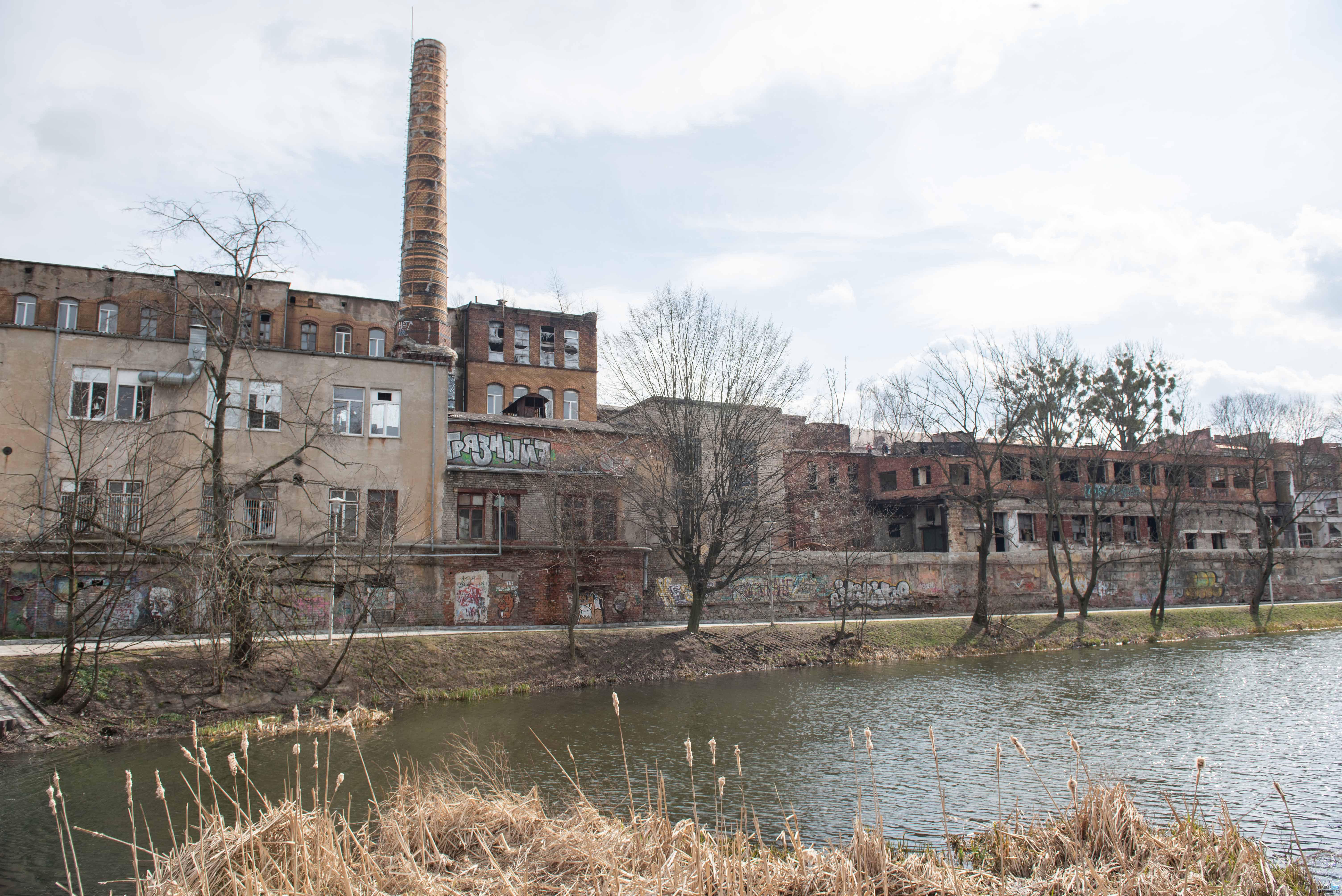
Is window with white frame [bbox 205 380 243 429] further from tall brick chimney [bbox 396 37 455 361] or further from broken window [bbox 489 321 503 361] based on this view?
broken window [bbox 489 321 503 361]

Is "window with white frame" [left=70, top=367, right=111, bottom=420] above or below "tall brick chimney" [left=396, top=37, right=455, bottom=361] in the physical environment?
below

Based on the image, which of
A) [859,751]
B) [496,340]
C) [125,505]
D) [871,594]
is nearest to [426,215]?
[496,340]

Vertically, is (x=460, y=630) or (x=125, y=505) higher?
(x=125, y=505)

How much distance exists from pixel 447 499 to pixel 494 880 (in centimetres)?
2469

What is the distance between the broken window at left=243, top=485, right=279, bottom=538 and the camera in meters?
27.1

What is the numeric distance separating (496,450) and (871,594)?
17.3 metres

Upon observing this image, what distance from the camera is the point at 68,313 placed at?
140 feet

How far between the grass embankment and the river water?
0.89 metres

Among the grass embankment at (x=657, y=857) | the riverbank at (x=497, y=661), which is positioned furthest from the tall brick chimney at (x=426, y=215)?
the grass embankment at (x=657, y=857)

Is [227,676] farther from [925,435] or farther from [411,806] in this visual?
[925,435]

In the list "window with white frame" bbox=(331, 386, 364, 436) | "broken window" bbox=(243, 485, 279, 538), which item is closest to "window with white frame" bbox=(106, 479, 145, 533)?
"broken window" bbox=(243, 485, 279, 538)

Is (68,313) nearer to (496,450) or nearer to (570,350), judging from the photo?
(570,350)

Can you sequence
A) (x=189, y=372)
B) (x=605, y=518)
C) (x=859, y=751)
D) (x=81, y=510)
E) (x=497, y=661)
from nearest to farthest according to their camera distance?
(x=859, y=751) < (x=81, y=510) < (x=497, y=661) < (x=189, y=372) < (x=605, y=518)

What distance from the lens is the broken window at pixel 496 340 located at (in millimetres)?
51250
